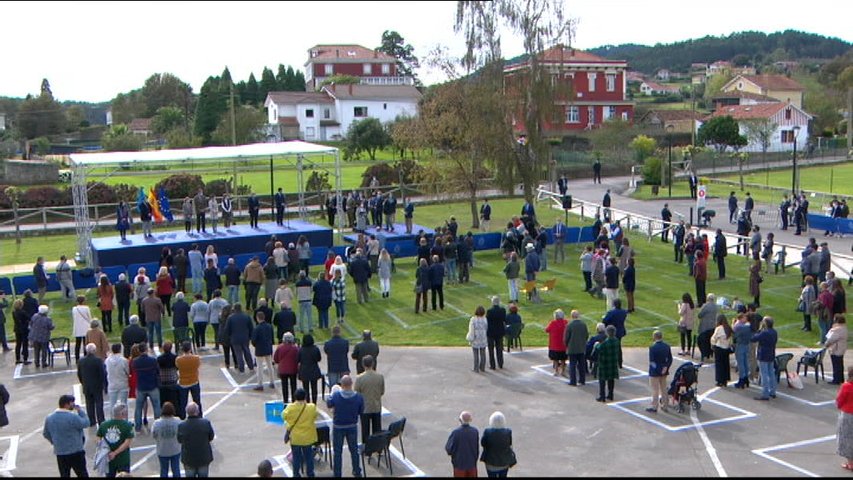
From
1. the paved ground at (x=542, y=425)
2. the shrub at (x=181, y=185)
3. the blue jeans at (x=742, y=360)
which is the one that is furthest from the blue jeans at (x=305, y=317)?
the shrub at (x=181, y=185)

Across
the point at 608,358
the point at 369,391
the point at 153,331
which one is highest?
the point at 369,391

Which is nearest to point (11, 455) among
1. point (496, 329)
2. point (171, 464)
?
point (171, 464)

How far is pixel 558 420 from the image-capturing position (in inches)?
549

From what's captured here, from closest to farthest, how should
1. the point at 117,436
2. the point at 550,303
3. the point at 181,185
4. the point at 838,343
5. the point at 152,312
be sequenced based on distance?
the point at 117,436 < the point at 838,343 < the point at 152,312 < the point at 550,303 < the point at 181,185

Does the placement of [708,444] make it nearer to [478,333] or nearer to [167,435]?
[478,333]

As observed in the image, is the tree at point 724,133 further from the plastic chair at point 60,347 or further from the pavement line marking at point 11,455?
the pavement line marking at point 11,455

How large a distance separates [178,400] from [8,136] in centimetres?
7802

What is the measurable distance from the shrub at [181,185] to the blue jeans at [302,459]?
115 ft

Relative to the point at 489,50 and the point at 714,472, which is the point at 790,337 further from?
the point at 489,50

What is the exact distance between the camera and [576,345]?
15.5 meters

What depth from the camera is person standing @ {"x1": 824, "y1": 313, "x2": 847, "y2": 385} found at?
589 inches

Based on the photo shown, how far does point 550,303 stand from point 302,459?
38.9 feet

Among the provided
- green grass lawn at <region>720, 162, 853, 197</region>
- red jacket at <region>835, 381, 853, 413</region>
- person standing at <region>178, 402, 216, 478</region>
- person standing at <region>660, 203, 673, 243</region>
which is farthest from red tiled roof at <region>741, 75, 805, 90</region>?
person standing at <region>178, 402, 216, 478</region>

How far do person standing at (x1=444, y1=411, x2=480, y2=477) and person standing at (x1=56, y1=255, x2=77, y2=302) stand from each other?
624 inches
